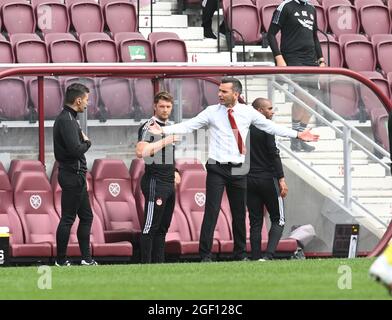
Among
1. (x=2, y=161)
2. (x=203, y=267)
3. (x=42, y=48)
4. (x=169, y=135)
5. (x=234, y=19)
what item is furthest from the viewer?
(x=234, y=19)

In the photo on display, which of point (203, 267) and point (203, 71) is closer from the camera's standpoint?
point (203, 267)

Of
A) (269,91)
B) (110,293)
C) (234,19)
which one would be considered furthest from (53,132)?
(234,19)

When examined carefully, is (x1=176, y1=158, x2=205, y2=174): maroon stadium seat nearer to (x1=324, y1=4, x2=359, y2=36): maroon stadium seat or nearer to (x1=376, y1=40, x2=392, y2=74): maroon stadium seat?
(x1=376, y1=40, x2=392, y2=74): maroon stadium seat

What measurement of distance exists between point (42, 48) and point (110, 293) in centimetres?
900

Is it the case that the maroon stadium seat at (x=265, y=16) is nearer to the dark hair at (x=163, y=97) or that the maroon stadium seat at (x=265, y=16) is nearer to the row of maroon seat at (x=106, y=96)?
the row of maroon seat at (x=106, y=96)

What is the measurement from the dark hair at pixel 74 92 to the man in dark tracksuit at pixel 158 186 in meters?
0.77

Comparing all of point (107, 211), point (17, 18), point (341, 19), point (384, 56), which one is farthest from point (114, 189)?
point (341, 19)

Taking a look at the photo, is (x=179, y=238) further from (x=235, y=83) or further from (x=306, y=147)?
(x=235, y=83)

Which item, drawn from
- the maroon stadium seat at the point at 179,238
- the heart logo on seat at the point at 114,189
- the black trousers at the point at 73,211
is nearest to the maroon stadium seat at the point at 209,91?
the maroon stadium seat at the point at 179,238

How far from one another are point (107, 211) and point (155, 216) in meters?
1.61

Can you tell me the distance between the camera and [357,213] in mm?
20219

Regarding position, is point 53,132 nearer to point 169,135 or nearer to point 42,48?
point 169,135

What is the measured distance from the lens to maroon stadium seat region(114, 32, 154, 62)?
894 inches

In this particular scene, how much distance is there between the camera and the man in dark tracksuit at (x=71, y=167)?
712 inches
